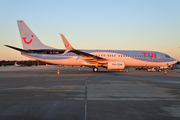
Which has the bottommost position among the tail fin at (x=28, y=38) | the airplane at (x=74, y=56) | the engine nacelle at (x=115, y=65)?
the engine nacelle at (x=115, y=65)

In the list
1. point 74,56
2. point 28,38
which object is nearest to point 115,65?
point 74,56

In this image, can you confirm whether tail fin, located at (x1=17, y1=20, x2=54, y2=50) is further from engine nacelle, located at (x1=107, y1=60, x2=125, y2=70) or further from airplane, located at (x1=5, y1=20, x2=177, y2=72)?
engine nacelle, located at (x1=107, y1=60, x2=125, y2=70)

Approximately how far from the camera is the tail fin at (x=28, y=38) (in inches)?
1037

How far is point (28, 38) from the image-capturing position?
26.7 metres

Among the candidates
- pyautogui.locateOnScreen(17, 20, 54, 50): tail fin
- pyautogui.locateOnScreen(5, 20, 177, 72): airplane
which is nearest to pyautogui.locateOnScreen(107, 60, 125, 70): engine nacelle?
pyautogui.locateOnScreen(5, 20, 177, 72): airplane

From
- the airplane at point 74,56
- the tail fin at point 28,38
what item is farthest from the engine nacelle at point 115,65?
the tail fin at point 28,38

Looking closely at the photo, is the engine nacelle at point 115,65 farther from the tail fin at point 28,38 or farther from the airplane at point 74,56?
the tail fin at point 28,38

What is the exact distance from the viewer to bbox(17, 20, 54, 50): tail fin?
26.3m

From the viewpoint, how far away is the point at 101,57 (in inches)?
1040

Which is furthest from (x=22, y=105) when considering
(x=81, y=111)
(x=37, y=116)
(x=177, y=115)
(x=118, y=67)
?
(x=118, y=67)

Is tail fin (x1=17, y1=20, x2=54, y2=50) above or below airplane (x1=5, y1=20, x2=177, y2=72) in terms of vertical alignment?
above

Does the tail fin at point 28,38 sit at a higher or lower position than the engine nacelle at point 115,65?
higher

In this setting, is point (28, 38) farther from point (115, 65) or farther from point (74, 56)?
point (115, 65)

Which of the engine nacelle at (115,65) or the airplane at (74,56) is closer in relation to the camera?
the engine nacelle at (115,65)
